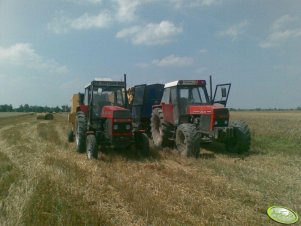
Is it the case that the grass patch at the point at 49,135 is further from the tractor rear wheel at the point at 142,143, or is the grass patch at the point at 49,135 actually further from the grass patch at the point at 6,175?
the grass patch at the point at 6,175

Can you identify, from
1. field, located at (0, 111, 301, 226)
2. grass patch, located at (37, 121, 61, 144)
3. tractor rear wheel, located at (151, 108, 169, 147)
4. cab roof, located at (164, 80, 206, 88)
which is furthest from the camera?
grass patch, located at (37, 121, 61, 144)

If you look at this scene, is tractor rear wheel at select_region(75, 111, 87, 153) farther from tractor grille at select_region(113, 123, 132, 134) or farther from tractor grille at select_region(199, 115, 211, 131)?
tractor grille at select_region(199, 115, 211, 131)

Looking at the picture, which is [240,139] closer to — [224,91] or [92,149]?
[224,91]

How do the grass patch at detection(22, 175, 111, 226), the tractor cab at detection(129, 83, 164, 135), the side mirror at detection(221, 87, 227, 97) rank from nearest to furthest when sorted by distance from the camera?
the grass patch at detection(22, 175, 111, 226) < the side mirror at detection(221, 87, 227, 97) < the tractor cab at detection(129, 83, 164, 135)

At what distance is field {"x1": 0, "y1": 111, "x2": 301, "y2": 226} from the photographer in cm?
448

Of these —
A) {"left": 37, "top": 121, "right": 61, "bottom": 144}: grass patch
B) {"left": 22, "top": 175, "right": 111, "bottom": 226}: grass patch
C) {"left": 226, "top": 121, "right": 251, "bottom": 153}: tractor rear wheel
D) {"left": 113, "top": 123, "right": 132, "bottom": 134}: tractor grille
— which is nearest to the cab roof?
{"left": 226, "top": 121, "right": 251, "bottom": 153}: tractor rear wheel

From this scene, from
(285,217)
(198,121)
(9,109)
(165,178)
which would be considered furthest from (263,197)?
(9,109)

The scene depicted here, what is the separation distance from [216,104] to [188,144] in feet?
6.25

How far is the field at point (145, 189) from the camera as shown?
448 cm

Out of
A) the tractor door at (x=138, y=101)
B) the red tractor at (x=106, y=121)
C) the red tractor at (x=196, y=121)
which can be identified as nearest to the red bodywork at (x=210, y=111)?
the red tractor at (x=196, y=121)

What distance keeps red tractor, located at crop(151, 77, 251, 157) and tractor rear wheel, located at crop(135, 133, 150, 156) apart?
39.4 inches

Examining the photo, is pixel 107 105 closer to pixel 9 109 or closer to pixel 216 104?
pixel 216 104

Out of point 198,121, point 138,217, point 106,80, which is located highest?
point 106,80

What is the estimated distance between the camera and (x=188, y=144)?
9297 millimetres
